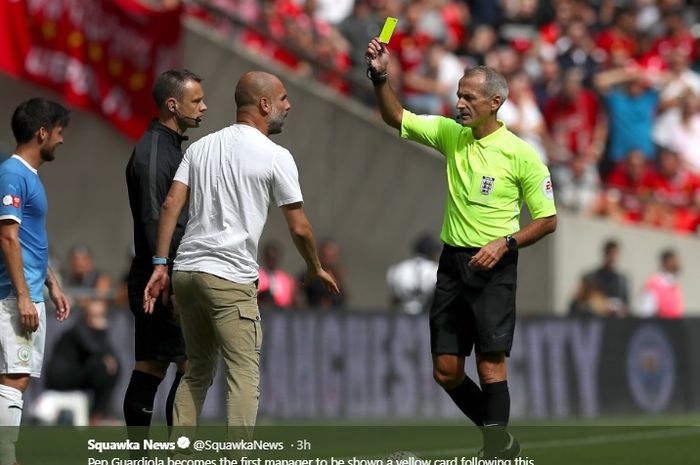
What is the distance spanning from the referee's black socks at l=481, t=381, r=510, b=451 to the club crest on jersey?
1.23 metres

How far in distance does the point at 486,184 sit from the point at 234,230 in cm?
183

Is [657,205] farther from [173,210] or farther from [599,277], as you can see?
[173,210]

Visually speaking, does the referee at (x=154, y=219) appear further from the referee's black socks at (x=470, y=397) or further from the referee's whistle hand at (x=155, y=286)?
the referee's black socks at (x=470, y=397)

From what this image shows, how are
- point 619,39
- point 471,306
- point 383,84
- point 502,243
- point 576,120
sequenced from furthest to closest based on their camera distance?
point 619,39, point 576,120, point 383,84, point 471,306, point 502,243

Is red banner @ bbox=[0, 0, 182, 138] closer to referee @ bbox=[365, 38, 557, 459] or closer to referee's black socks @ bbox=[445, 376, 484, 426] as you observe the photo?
referee @ bbox=[365, 38, 557, 459]

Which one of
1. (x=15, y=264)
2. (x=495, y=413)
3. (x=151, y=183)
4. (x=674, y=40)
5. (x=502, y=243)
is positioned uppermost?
(x=674, y=40)

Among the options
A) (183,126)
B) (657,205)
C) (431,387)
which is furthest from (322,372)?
(183,126)

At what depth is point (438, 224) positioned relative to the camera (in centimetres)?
2194

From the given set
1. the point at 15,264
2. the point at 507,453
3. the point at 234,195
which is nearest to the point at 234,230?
the point at 234,195

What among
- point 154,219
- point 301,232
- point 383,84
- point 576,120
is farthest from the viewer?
point 576,120

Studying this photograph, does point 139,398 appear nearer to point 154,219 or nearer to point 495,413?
point 154,219

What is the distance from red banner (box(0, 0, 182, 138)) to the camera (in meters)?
20.5

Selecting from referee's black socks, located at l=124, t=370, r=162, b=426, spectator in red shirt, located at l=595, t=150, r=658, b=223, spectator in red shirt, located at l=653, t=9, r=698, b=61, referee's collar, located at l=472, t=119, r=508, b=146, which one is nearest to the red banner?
spectator in red shirt, located at l=595, t=150, r=658, b=223

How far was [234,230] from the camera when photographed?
9609 millimetres
